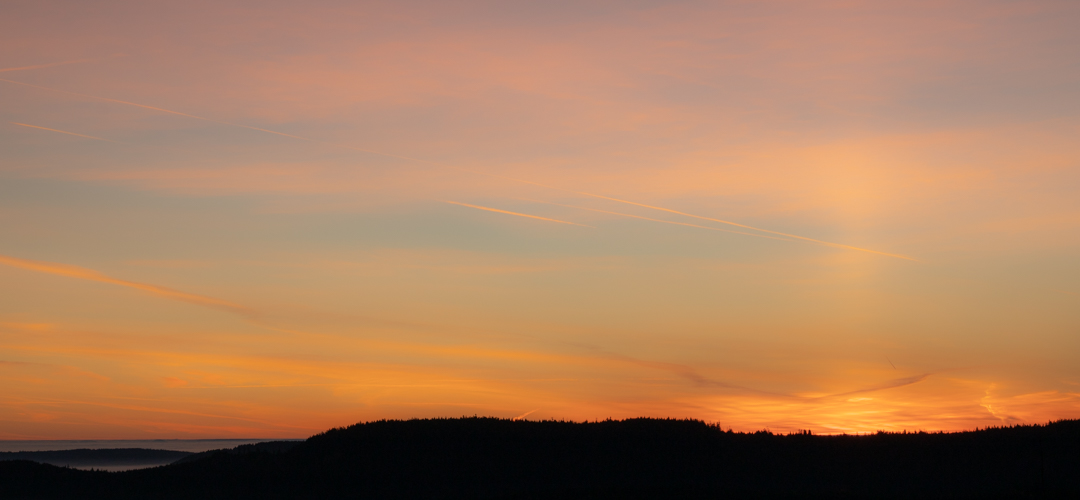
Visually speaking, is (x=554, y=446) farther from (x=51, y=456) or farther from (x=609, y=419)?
(x=51, y=456)

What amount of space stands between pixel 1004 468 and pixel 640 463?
58.1 ft

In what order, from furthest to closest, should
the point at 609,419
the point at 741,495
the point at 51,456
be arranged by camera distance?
the point at 51,456, the point at 609,419, the point at 741,495

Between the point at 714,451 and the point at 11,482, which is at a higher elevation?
the point at 714,451

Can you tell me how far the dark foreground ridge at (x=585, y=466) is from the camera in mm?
39719

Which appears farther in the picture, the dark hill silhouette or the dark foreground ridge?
the dark hill silhouette

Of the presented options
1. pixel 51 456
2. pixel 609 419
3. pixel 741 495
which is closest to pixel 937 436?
pixel 741 495

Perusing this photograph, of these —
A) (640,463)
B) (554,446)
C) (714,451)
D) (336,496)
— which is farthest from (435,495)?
(714,451)

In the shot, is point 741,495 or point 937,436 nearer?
point 741,495

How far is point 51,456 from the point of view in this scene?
377 feet

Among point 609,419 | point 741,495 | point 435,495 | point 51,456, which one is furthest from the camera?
point 51,456

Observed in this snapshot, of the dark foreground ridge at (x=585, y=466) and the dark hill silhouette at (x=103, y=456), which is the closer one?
the dark foreground ridge at (x=585, y=466)

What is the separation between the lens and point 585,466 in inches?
1826

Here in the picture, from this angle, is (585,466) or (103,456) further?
(103,456)

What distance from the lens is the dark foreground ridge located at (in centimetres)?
3972
